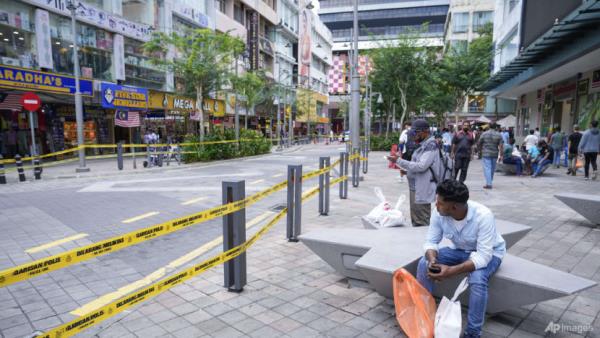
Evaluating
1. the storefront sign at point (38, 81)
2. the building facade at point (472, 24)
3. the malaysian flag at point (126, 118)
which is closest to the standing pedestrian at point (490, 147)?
the storefront sign at point (38, 81)

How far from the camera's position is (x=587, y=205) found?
6289 mm

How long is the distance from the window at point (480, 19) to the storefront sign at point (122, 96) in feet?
140

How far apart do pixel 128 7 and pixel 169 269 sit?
987 inches

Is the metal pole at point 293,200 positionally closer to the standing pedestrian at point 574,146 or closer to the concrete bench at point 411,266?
the concrete bench at point 411,266

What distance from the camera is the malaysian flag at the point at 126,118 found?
21.0 meters

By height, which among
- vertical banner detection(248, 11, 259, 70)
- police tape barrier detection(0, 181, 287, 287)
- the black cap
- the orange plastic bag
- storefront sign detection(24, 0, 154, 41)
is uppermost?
vertical banner detection(248, 11, 259, 70)

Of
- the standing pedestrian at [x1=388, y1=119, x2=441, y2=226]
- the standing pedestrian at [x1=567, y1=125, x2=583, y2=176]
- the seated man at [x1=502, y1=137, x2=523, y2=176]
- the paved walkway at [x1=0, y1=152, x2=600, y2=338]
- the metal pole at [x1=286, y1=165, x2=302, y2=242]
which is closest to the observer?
the paved walkway at [x1=0, y1=152, x2=600, y2=338]

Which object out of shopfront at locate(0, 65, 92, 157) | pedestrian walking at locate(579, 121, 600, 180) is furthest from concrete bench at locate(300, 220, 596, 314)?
shopfront at locate(0, 65, 92, 157)

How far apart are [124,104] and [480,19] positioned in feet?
149

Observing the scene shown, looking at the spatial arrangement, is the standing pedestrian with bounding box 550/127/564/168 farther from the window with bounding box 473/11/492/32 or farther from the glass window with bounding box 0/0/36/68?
the window with bounding box 473/11/492/32

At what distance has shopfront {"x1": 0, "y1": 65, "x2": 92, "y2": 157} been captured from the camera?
16.1m

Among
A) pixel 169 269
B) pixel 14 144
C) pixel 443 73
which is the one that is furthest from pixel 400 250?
pixel 443 73

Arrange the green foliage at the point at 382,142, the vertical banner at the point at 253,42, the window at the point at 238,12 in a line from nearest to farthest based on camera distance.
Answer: the green foliage at the point at 382,142 → the window at the point at 238,12 → the vertical banner at the point at 253,42

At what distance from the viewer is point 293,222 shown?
223 inches
